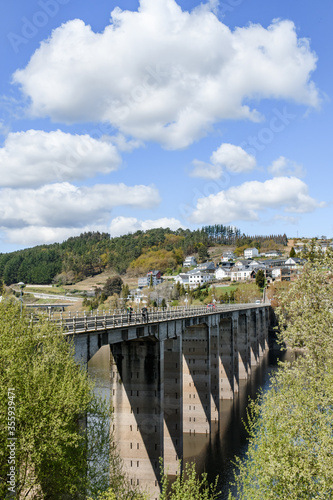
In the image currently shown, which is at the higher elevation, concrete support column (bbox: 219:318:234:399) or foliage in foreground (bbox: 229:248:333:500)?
foliage in foreground (bbox: 229:248:333:500)

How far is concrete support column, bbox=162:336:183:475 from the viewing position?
47281 millimetres

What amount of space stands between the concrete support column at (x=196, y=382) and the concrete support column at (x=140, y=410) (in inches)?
739

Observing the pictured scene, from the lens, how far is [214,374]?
220ft

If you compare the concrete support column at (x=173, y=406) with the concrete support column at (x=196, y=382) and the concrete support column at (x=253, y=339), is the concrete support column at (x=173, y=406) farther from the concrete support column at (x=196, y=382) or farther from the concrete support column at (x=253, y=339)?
the concrete support column at (x=253, y=339)

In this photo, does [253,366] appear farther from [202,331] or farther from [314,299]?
[314,299]

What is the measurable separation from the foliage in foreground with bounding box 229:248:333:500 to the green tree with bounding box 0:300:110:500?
9.19m

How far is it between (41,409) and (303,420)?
14.2m

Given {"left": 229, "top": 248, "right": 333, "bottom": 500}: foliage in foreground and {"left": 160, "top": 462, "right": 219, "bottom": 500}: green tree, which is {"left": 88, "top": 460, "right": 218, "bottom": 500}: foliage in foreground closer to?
{"left": 160, "top": 462, "right": 219, "bottom": 500}: green tree

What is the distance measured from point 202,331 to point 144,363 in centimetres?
2240

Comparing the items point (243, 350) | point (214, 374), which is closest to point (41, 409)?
point (214, 374)

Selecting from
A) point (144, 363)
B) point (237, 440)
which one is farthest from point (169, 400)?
point (237, 440)

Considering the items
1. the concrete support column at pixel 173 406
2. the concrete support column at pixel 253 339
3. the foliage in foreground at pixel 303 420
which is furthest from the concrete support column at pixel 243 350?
the foliage in foreground at pixel 303 420

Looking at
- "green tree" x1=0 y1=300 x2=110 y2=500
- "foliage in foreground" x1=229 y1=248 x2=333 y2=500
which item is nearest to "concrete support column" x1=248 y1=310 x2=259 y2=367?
"foliage in foreground" x1=229 y1=248 x2=333 y2=500

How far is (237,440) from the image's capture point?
182 ft
